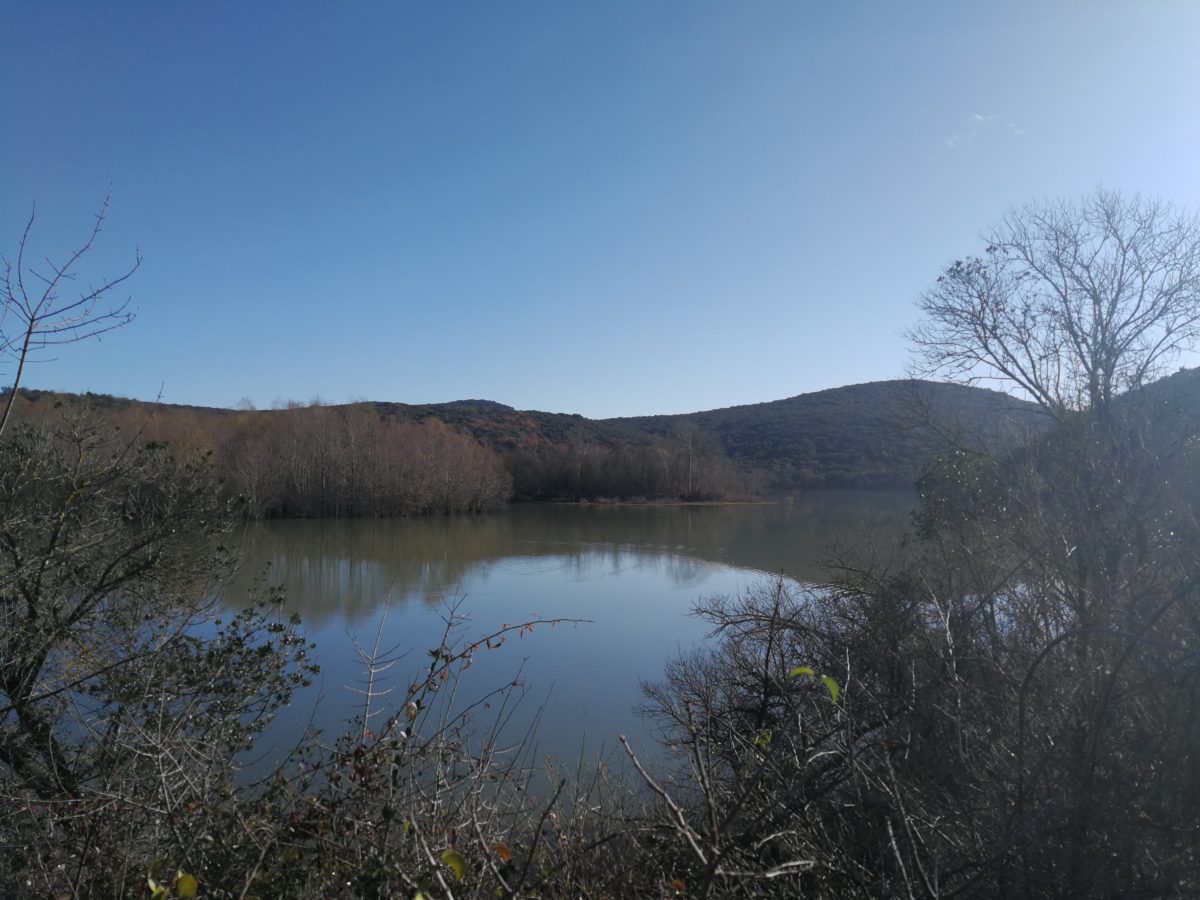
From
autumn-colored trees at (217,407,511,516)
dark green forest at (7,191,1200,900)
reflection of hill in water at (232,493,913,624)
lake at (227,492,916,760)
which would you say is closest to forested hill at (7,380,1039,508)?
autumn-colored trees at (217,407,511,516)

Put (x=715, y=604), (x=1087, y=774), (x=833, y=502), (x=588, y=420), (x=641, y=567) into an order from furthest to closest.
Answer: (x=588, y=420) → (x=833, y=502) → (x=641, y=567) → (x=715, y=604) → (x=1087, y=774)

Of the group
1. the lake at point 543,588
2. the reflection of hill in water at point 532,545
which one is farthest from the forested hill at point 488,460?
the lake at point 543,588

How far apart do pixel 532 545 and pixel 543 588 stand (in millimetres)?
10803

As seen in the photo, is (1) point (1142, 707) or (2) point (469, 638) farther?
(2) point (469, 638)

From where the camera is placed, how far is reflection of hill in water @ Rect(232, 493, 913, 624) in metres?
20.3

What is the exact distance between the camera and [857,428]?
66.9m

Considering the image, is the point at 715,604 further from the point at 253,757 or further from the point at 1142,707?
the point at 1142,707

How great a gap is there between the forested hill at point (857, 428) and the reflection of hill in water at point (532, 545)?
2.48m

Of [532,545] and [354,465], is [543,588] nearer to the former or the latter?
[532,545]

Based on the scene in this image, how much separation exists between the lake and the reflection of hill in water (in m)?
0.09

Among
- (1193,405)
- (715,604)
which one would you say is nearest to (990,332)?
(1193,405)

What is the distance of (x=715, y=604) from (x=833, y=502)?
3821cm

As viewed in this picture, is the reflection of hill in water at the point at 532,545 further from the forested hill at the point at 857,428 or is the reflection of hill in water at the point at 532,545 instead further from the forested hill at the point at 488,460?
the forested hill at the point at 488,460

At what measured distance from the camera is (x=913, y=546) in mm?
15852
